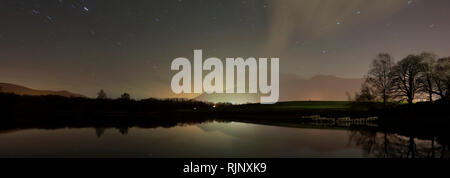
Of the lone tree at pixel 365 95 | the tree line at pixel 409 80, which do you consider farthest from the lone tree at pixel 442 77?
the lone tree at pixel 365 95

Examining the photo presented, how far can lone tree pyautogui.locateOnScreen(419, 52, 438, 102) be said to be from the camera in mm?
29094

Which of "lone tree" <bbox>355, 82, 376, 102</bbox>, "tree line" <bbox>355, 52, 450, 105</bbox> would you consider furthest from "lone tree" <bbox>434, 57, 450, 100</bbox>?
"lone tree" <bbox>355, 82, 376, 102</bbox>

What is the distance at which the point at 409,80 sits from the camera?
3070cm

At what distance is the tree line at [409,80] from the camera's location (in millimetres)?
28469

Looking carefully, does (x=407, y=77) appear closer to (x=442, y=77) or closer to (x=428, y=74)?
(x=428, y=74)

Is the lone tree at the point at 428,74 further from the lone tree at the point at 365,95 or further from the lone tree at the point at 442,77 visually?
the lone tree at the point at 365,95

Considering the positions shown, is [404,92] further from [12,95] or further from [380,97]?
[12,95]

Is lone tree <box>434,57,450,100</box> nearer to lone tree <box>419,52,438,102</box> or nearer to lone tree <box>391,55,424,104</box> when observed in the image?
lone tree <box>419,52,438,102</box>

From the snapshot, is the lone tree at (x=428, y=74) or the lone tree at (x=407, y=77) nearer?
the lone tree at (x=428, y=74)

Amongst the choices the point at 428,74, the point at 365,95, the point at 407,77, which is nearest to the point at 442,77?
the point at 428,74

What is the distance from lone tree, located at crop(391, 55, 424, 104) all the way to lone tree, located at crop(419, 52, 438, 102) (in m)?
0.43

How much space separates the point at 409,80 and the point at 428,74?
2200 millimetres
